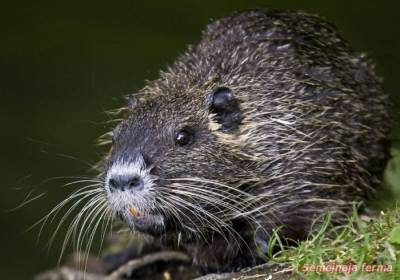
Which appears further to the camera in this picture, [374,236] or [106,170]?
[106,170]

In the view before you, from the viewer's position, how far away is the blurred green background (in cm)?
1192

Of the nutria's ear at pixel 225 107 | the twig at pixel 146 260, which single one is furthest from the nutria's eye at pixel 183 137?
the twig at pixel 146 260

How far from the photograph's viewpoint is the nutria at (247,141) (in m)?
6.52

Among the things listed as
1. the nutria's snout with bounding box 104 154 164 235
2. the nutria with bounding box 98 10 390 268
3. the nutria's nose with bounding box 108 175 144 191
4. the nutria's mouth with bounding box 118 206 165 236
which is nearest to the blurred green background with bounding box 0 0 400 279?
the nutria with bounding box 98 10 390 268

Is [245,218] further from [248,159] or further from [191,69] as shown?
[191,69]

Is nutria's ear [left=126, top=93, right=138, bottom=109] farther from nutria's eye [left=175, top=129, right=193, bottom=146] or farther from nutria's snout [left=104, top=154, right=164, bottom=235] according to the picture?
nutria's snout [left=104, top=154, right=164, bottom=235]

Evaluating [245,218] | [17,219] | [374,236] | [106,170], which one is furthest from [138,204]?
[17,219]

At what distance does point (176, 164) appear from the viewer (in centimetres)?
655

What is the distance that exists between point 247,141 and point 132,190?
1036 mm

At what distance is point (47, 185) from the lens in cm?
1214

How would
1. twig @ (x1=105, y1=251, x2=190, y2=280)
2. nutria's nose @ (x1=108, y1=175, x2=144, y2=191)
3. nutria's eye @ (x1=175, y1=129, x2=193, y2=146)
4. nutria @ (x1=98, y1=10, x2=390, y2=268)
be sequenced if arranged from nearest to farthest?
nutria's nose @ (x1=108, y1=175, x2=144, y2=191) → nutria @ (x1=98, y1=10, x2=390, y2=268) → nutria's eye @ (x1=175, y1=129, x2=193, y2=146) → twig @ (x1=105, y1=251, x2=190, y2=280)

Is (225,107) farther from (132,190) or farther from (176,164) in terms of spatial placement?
(132,190)

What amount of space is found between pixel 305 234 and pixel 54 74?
6.10m

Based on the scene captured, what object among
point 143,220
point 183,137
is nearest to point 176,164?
point 183,137
